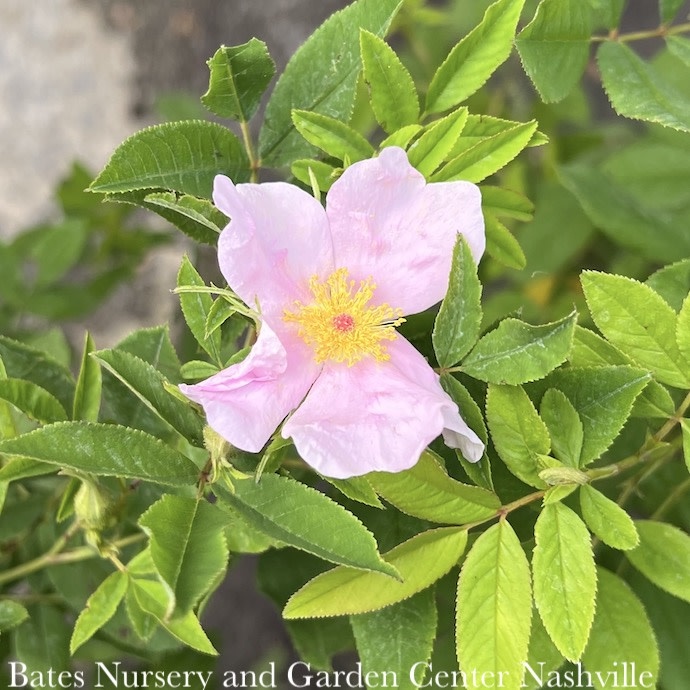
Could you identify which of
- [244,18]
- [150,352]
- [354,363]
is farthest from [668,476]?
[244,18]

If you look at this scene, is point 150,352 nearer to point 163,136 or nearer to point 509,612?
point 163,136

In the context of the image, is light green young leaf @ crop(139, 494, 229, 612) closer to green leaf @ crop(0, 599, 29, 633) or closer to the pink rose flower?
the pink rose flower

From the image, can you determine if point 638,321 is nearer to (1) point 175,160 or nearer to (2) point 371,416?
(2) point 371,416

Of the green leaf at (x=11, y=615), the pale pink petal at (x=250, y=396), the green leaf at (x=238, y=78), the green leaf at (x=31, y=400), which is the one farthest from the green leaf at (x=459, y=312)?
the green leaf at (x=11, y=615)

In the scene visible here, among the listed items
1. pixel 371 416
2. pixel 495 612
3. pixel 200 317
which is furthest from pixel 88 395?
pixel 495 612

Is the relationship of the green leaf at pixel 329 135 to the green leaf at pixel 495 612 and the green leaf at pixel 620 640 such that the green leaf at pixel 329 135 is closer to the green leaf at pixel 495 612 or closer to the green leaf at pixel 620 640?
the green leaf at pixel 495 612

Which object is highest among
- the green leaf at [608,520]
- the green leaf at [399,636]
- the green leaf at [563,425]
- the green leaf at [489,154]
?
the green leaf at [489,154]
